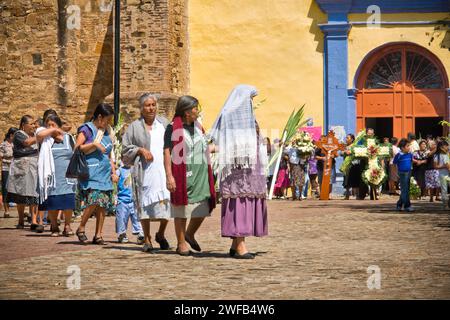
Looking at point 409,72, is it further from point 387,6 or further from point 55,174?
point 55,174

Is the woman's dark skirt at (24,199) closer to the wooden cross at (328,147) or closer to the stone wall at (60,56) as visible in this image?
the wooden cross at (328,147)

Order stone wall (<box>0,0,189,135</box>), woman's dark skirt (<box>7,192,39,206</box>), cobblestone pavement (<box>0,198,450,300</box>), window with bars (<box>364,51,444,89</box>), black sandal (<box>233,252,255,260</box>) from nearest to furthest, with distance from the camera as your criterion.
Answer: cobblestone pavement (<box>0,198,450,300</box>) → black sandal (<box>233,252,255,260</box>) → woman's dark skirt (<box>7,192,39,206</box>) → window with bars (<box>364,51,444,89</box>) → stone wall (<box>0,0,189,135</box>)

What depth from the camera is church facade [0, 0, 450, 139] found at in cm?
2703

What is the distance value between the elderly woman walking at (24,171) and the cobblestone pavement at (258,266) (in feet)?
1.90

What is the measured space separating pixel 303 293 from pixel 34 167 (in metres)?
9.07

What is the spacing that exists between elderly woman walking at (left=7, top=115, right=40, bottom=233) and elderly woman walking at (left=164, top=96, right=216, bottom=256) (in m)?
5.18

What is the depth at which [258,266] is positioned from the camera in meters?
9.95

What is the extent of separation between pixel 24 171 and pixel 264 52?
12675 millimetres

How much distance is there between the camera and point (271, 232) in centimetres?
1455

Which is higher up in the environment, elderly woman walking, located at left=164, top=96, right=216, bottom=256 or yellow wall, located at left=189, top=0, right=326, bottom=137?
yellow wall, located at left=189, top=0, right=326, bottom=137

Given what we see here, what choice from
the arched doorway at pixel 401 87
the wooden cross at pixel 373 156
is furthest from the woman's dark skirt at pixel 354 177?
the arched doorway at pixel 401 87

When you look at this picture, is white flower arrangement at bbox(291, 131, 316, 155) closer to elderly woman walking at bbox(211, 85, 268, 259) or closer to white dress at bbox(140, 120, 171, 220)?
white dress at bbox(140, 120, 171, 220)

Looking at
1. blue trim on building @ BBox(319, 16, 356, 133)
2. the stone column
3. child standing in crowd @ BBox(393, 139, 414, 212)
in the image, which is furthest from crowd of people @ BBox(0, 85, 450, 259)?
blue trim on building @ BBox(319, 16, 356, 133)

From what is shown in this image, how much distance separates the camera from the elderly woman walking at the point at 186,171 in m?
11.3
